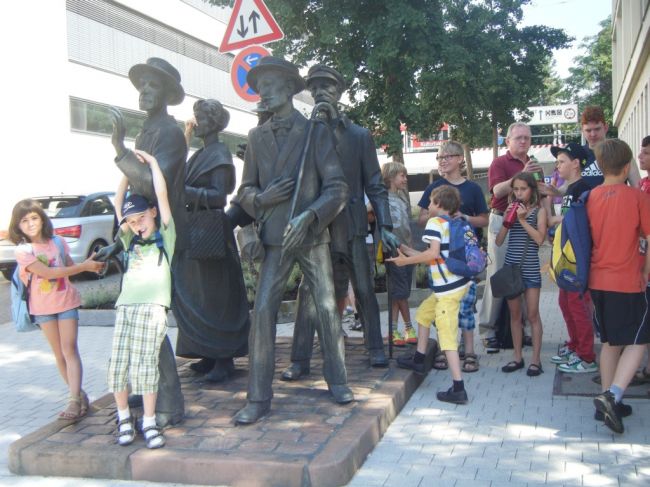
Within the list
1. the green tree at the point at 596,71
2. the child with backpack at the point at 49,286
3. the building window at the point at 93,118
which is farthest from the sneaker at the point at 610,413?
the green tree at the point at 596,71

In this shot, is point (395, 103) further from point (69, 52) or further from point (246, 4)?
point (246, 4)

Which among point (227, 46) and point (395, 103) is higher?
point (395, 103)

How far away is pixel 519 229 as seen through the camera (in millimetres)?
6508

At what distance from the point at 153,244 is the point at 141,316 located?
17.0 inches

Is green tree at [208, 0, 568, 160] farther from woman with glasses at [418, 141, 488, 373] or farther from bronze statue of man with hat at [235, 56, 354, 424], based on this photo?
bronze statue of man with hat at [235, 56, 354, 424]

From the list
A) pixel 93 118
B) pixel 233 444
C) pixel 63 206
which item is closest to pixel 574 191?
pixel 233 444

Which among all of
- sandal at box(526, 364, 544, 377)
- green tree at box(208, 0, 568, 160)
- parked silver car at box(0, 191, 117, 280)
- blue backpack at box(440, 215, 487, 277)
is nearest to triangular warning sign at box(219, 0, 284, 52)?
blue backpack at box(440, 215, 487, 277)

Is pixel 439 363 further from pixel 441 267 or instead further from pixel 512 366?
pixel 441 267

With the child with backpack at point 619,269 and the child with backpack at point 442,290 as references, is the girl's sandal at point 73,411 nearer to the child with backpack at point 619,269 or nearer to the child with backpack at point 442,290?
the child with backpack at point 442,290

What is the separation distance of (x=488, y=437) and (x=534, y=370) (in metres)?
1.55

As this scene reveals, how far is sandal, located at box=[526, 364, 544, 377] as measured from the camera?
6187 mm

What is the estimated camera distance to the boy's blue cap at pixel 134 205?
4.52 meters

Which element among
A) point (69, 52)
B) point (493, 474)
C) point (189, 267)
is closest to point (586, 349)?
point (493, 474)

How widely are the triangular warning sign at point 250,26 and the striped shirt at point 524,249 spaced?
3158 millimetres
